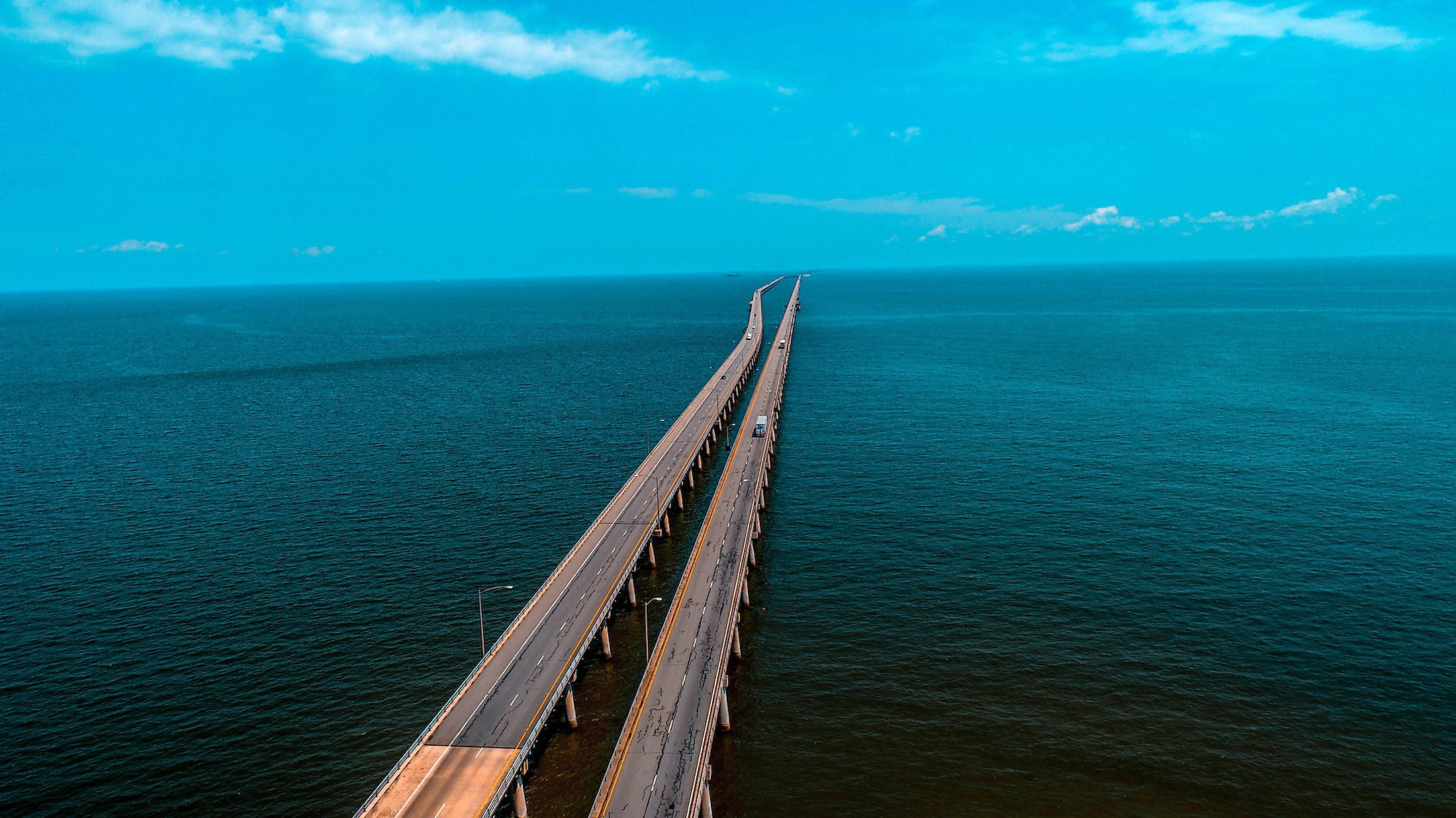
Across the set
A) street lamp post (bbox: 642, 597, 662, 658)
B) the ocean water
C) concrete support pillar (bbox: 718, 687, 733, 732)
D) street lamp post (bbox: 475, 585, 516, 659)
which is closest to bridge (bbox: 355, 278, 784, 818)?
street lamp post (bbox: 475, 585, 516, 659)

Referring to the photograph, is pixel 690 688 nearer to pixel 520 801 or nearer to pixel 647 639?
pixel 647 639

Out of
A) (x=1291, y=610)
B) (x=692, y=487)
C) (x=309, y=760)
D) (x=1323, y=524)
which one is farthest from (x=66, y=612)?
(x=1323, y=524)

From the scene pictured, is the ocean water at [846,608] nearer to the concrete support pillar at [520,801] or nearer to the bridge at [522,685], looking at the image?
the concrete support pillar at [520,801]


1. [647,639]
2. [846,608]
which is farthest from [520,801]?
[846,608]

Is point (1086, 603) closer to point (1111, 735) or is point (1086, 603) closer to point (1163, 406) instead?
point (1111, 735)

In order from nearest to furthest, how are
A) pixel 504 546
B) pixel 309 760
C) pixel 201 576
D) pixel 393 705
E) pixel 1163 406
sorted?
pixel 309 760 → pixel 393 705 → pixel 201 576 → pixel 504 546 → pixel 1163 406
